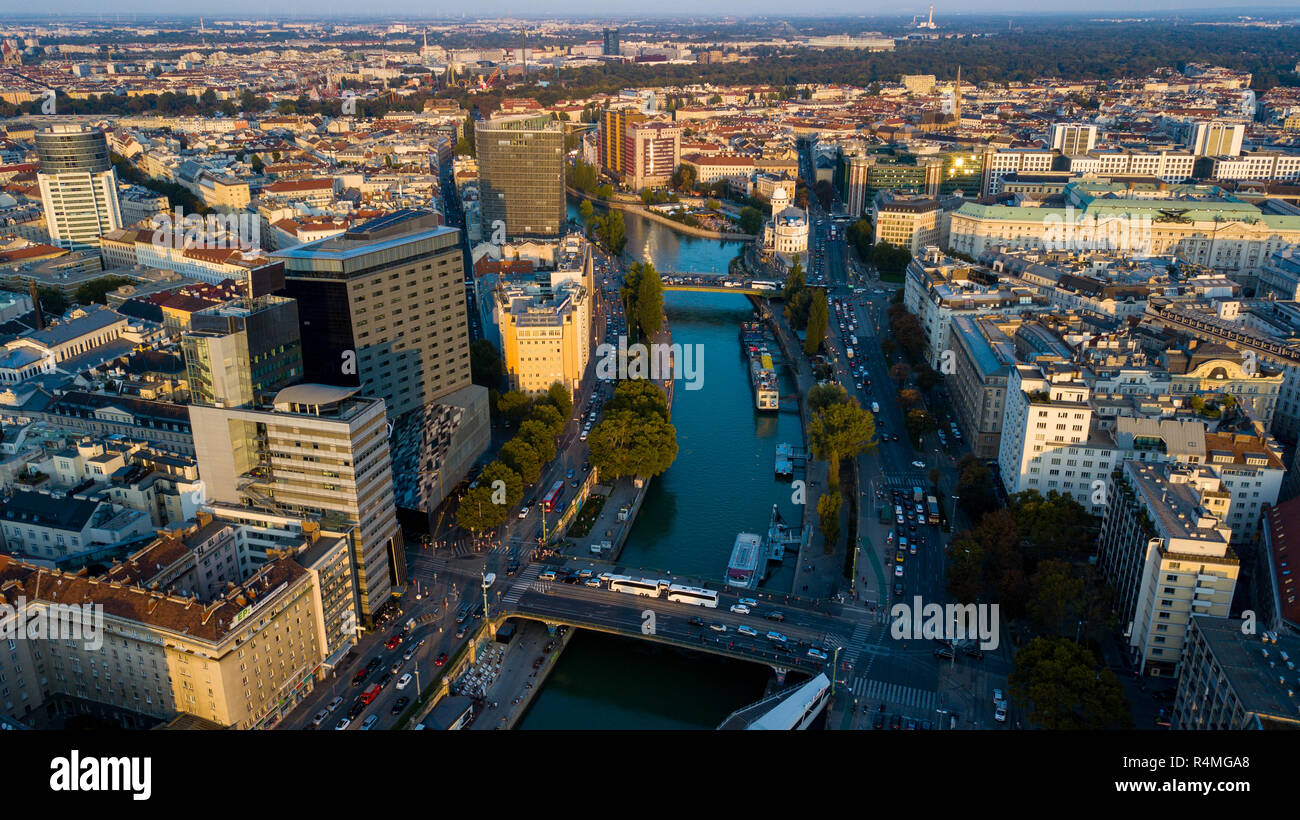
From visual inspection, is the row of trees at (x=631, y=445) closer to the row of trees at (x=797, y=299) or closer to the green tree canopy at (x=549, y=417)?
the green tree canopy at (x=549, y=417)

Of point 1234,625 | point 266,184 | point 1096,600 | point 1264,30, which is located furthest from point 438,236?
point 1264,30

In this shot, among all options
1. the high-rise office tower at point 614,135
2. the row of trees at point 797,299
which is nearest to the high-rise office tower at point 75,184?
the row of trees at point 797,299

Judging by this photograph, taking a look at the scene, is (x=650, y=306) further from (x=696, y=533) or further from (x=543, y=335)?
A: (x=696, y=533)

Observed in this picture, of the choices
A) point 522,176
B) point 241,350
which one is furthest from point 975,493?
point 522,176

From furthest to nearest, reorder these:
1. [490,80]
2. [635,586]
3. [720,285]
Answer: [490,80]
[720,285]
[635,586]

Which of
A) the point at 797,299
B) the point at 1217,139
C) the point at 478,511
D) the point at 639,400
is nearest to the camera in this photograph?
the point at 478,511
